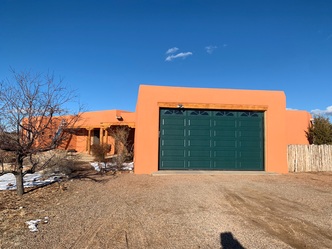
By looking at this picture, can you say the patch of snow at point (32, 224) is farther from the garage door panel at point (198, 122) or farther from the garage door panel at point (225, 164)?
the garage door panel at point (225, 164)

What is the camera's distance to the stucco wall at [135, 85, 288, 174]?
1072 centimetres

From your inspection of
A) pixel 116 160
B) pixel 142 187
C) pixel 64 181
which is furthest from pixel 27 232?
pixel 116 160

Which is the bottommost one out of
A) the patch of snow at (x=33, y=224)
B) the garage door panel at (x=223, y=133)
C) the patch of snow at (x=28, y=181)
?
the patch of snow at (x=28, y=181)

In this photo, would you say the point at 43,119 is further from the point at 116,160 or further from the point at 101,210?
the point at 116,160

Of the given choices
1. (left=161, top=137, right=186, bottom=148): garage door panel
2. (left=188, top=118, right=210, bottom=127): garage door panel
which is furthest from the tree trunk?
(left=188, top=118, right=210, bottom=127): garage door panel

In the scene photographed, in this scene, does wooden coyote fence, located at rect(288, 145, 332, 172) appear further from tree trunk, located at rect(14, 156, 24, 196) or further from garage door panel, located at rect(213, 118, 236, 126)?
tree trunk, located at rect(14, 156, 24, 196)

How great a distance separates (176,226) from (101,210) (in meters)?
1.84

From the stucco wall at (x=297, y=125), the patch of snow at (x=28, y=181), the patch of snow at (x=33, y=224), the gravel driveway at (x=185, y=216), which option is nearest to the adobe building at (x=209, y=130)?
the gravel driveway at (x=185, y=216)

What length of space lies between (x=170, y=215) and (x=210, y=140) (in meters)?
6.65

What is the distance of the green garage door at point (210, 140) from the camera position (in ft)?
36.1

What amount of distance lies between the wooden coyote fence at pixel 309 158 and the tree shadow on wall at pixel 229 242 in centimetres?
915

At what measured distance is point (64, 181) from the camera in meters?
8.80

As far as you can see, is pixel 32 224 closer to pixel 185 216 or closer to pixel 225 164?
pixel 185 216

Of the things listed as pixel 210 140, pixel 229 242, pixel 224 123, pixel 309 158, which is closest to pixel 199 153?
pixel 210 140
